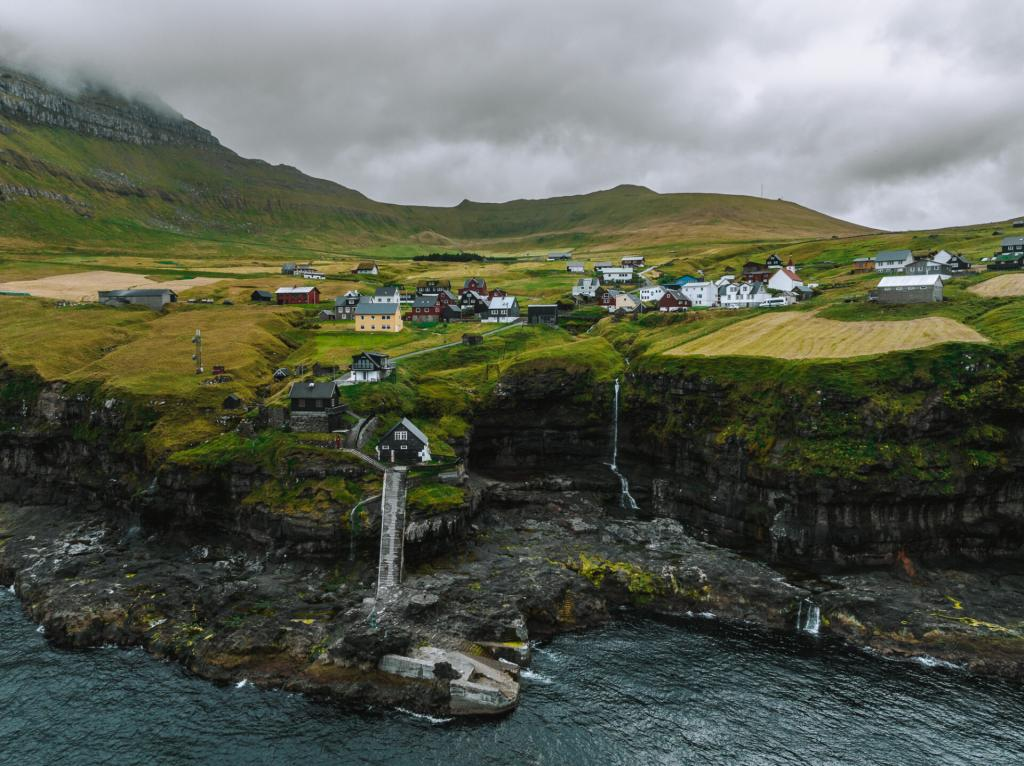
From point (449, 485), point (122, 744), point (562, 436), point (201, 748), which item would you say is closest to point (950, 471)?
point (562, 436)

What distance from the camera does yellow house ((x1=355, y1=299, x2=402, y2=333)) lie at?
138375 mm

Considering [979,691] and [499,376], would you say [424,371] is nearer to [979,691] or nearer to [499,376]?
[499,376]

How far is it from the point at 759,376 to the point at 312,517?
2434 inches

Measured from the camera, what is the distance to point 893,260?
6476 inches

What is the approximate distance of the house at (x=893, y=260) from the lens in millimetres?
162375

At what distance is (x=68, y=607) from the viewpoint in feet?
196

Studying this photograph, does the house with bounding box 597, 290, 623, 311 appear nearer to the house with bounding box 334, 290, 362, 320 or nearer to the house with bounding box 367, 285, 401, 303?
the house with bounding box 367, 285, 401, 303

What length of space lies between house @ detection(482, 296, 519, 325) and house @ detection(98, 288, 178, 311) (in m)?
85.7

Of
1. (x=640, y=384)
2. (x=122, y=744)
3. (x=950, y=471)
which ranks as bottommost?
(x=122, y=744)

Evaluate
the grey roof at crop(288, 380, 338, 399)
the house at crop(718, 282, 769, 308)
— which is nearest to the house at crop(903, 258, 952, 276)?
the house at crop(718, 282, 769, 308)

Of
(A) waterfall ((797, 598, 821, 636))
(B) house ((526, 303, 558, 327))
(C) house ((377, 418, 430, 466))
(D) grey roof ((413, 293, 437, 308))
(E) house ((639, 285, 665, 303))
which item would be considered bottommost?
(A) waterfall ((797, 598, 821, 636))

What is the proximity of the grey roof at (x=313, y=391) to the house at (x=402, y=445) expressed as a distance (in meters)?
10.1

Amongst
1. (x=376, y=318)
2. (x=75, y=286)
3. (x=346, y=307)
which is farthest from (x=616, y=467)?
(x=75, y=286)

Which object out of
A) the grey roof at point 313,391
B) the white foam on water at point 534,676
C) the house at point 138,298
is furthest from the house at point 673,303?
the house at point 138,298
